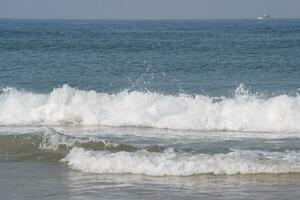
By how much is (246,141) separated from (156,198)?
547cm

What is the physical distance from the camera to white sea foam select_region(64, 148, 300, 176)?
12.3 metres

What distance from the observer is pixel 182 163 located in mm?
12539

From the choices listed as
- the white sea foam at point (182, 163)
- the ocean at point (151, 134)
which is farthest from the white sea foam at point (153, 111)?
the white sea foam at point (182, 163)

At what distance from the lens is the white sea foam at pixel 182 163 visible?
483 inches

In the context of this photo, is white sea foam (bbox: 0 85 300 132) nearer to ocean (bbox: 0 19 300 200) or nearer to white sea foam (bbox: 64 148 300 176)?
ocean (bbox: 0 19 300 200)

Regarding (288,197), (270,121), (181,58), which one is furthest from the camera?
(181,58)

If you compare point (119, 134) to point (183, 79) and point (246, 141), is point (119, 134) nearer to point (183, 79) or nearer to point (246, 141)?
point (246, 141)

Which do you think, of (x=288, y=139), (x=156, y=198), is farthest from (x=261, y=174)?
(x=288, y=139)

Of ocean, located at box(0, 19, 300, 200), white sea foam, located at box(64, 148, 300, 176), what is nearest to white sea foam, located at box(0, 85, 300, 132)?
ocean, located at box(0, 19, 300, 200)

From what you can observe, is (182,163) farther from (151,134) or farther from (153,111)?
(153,111)

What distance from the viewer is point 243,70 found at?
32500mm

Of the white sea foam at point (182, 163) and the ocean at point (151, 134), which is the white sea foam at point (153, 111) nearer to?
the ocean at point (151, 134)

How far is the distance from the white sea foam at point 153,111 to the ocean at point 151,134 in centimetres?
3

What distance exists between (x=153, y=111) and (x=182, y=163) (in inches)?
264
